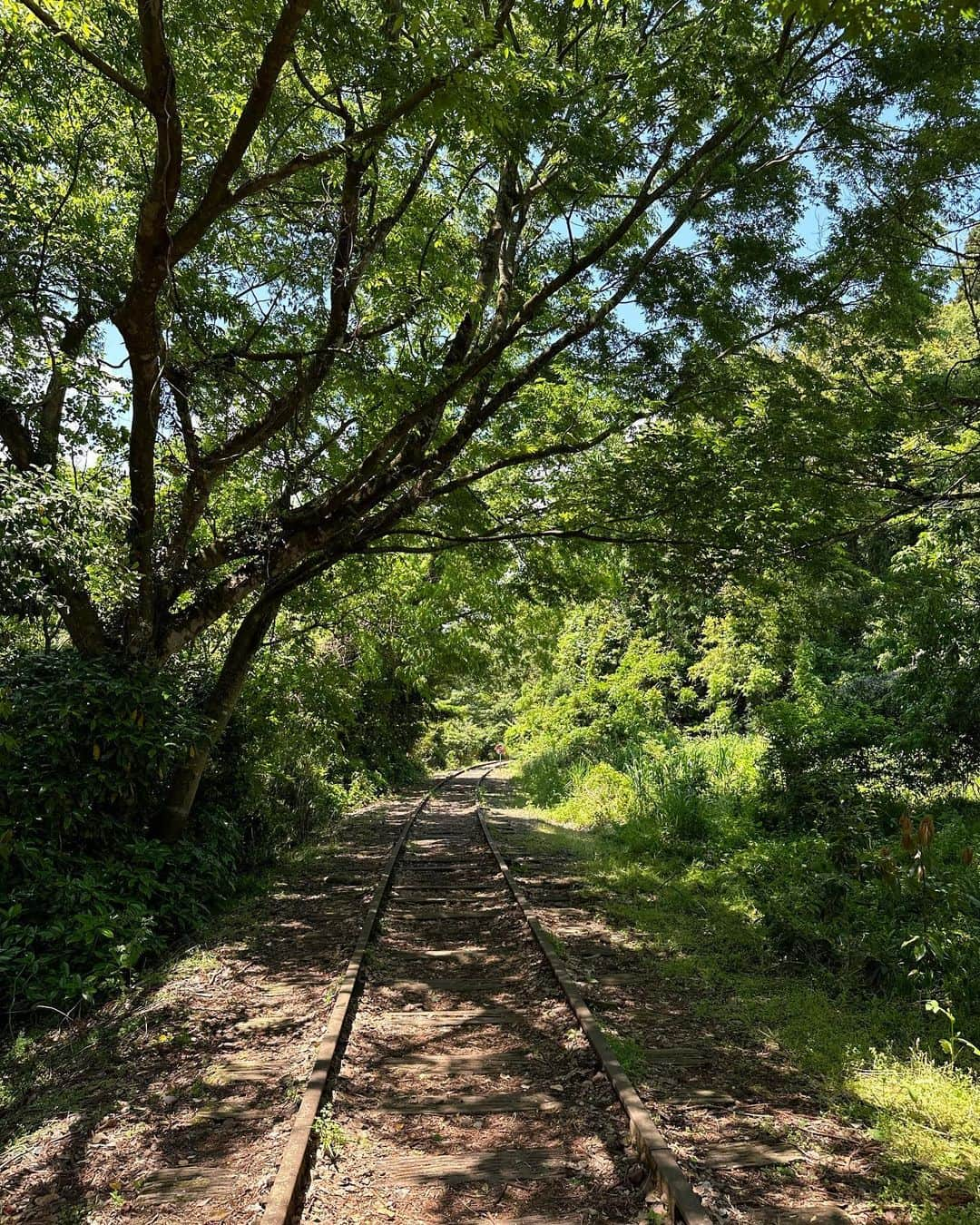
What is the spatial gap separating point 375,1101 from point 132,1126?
1.29 m

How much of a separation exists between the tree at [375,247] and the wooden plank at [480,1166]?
4867 millimetres

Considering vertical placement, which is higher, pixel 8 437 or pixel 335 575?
pixel 8 437

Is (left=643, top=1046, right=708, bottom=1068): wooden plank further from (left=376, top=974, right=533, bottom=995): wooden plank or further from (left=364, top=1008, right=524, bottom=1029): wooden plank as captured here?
(left=376, top=974, right=533, bottom=995): wooden plank

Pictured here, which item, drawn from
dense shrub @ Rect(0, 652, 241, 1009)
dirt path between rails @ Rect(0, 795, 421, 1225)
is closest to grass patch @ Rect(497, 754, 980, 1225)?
dirt path between rails @ Rect(0, 795, 421, 1225)

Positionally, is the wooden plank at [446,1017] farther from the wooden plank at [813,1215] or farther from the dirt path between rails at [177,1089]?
the wooden plank at [813,1215]

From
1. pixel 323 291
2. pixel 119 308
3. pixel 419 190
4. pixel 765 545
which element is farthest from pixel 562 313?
pixel 119 308

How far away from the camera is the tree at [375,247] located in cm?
595

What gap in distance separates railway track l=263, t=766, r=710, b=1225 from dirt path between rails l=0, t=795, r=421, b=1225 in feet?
0.81

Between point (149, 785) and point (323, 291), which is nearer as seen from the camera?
point (149, 785)

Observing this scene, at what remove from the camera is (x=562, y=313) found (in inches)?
373

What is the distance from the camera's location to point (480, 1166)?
367 centimetres

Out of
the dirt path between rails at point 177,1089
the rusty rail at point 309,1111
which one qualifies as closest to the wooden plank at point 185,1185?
the dirt path between rails at point 177,1089

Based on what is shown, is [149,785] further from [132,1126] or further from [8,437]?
[132,1126]

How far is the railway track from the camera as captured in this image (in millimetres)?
3346
